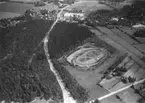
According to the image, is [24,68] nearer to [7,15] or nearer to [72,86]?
[72,86]

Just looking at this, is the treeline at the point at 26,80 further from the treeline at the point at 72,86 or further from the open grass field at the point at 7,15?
the open grass field at the point at 7,15

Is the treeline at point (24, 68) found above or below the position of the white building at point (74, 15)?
below

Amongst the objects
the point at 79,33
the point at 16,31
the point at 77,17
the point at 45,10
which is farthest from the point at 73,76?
the point at 45,10

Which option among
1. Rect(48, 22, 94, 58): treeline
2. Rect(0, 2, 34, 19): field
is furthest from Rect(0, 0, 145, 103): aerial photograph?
Rect(0, 2, 34, 19): field

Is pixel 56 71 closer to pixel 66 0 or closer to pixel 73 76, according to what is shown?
pixel 73 76

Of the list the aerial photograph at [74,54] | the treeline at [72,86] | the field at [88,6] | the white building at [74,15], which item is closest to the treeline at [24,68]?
the aerial photograph at [74,54]

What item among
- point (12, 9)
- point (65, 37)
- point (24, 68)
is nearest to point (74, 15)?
point (65, 37)

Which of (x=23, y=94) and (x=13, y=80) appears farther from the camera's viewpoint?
(x=13, y=80)
